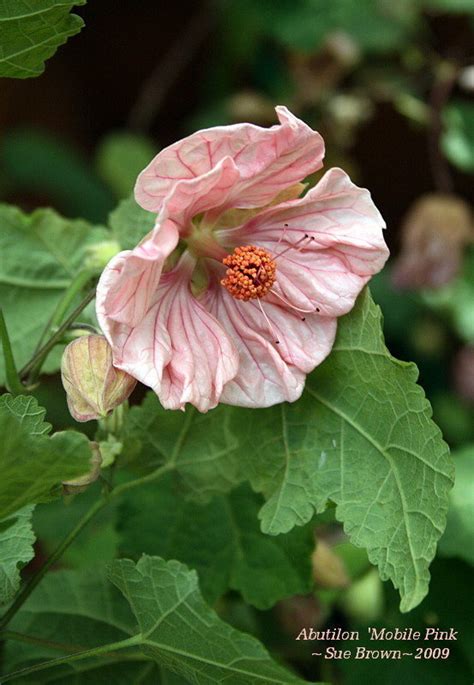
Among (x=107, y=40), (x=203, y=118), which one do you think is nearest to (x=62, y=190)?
(x=203, y=118)

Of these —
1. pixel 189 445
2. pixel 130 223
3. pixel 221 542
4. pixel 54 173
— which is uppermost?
pixel 130 223

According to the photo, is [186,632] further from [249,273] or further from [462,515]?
[462,515]

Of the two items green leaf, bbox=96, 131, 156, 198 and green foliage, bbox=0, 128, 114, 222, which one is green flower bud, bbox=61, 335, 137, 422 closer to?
green leaf, bbox=96, 131, 156, 198

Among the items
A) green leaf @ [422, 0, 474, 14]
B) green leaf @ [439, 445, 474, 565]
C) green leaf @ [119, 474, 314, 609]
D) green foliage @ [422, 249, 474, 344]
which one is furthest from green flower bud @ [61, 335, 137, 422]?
green leaf @ [422, 0, 474, 14]

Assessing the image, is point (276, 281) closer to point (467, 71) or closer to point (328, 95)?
point (467, 71)

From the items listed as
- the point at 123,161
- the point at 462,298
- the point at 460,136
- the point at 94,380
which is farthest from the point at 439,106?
the point at 94,380
